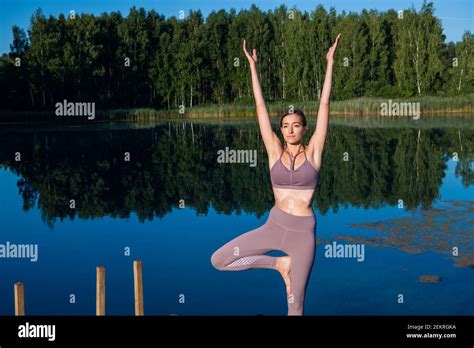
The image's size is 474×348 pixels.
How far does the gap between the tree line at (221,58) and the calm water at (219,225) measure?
1624 centimetres

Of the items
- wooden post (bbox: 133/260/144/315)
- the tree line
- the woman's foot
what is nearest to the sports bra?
the woman's foot

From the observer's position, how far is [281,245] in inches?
150

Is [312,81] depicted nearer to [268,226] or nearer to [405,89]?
[405,89]

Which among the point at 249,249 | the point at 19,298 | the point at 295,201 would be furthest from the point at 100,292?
the point at 295,201

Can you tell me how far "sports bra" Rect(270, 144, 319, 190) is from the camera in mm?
3783

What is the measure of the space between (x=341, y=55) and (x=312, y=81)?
2.67 metres

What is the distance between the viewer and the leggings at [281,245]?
377 centimetres

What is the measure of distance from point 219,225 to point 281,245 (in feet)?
25.7

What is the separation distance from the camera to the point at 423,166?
18.1 meters

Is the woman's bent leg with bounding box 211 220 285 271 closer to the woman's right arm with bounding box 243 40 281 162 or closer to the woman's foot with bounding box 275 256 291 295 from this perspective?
the woman's foot with bounding box 275 256 291 295

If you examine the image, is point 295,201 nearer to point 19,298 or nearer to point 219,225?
point 19,298

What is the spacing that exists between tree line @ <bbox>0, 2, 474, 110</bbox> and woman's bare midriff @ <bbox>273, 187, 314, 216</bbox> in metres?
35.8

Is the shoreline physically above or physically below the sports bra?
above
